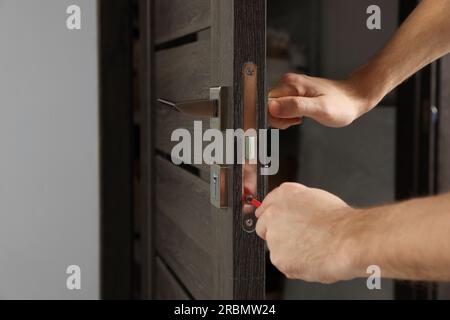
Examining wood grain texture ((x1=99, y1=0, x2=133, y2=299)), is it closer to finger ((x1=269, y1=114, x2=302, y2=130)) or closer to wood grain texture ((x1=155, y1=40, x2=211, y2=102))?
wood grain texture ((x1=155, y1=40, x2=211, y2=102))

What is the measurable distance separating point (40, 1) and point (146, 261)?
2.43 ft

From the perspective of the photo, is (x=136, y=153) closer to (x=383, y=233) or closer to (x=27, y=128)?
(x=27, y=128)

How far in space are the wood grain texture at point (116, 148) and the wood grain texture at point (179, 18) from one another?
0.44ft

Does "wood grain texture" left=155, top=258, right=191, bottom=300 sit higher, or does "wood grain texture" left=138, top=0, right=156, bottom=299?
"wood grain texture" left=138, top=0, right=156, bottom=299

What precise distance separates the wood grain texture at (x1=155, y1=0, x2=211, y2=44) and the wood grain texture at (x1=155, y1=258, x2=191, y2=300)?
564mm

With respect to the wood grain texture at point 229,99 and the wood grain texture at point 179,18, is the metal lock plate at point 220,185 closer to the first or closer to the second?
the wood grain texture at point 229,99

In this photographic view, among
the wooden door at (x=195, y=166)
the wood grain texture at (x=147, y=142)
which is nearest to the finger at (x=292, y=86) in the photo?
the wooden door at (x=195, y=166)

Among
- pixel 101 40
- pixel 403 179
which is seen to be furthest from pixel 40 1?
pixel 403 179

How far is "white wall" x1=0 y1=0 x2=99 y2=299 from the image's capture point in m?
1.62

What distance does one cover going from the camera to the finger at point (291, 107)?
85cm

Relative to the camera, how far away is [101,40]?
1688mm

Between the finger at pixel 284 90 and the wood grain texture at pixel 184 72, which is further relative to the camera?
the wood grain texture at pixel 184 72

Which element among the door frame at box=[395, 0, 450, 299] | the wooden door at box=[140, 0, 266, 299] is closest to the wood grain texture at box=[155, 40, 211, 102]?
the wooden door at box=[140, 0, 266, 299]
